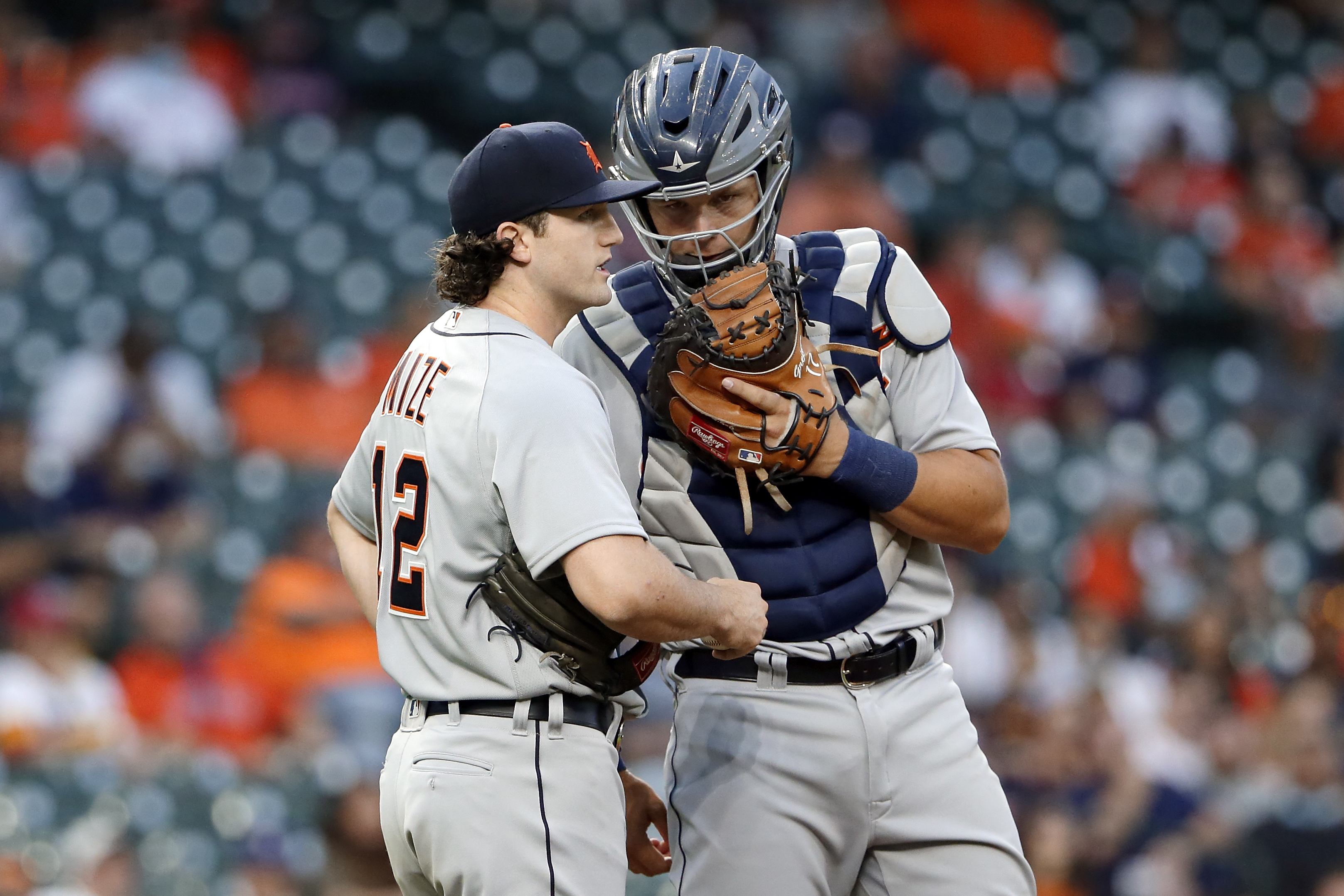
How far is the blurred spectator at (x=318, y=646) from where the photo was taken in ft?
19.3

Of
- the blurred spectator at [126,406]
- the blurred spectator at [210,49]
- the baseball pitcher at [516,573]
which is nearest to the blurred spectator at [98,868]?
the blurred spectator at [126,406]

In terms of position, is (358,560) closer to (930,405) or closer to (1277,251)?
(930,405)

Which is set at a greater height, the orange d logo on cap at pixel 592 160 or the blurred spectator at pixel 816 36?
the orange d logo on cap at pixel 592 160

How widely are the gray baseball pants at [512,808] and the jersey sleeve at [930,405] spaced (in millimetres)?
818

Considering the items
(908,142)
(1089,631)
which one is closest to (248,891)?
(1089,631)

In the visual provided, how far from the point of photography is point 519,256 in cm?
261

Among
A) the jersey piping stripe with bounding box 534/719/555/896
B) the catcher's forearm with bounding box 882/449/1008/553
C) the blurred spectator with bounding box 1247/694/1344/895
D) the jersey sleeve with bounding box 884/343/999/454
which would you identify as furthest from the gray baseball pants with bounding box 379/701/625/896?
the blurred spectator with bounding box 1247/694/1344/895

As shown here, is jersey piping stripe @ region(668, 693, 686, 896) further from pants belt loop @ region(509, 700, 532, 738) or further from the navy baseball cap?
the navy baseball cap

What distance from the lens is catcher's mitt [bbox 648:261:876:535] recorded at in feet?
8.42

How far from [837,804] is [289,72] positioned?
6.68 meters

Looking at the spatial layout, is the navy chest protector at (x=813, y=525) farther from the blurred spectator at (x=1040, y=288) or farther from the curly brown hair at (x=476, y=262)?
the blurred spectator at (x=1040, y=288)

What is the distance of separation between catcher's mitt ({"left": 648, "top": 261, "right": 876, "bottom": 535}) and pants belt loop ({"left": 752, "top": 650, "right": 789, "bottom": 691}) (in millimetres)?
266

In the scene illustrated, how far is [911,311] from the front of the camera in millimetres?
2795

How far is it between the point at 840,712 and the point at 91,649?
14.0 ft
